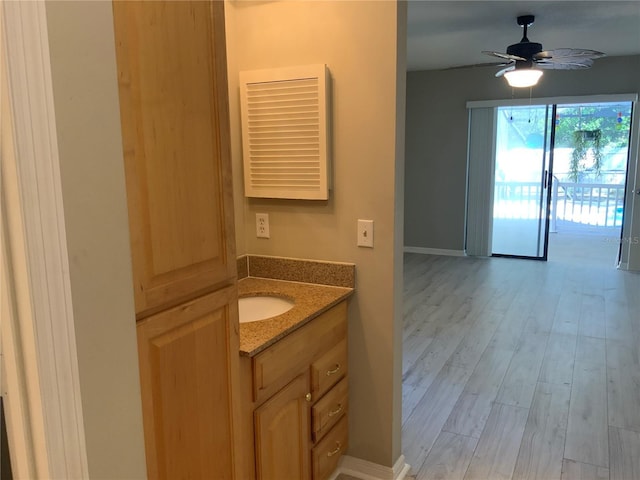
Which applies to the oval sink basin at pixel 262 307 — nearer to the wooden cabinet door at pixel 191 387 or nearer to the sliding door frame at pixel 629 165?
the wooden cabinet door at pixel 191 387

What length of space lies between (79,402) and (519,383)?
3.03m

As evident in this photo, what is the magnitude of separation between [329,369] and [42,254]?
1513mm

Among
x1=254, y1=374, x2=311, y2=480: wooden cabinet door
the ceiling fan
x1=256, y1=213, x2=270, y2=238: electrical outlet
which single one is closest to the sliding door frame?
the ceiling fan

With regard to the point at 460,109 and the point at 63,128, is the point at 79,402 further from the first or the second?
the point at 460,109

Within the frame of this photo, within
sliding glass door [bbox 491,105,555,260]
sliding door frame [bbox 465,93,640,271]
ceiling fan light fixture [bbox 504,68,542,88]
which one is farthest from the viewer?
sliding glass door [bbox 491,105,555,260]

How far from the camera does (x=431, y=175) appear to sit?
7.18 meters

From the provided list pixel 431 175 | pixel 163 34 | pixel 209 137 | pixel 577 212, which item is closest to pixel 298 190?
pixel 209 137

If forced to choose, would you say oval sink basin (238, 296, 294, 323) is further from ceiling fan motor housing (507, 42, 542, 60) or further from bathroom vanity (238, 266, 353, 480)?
ceiling fan motor housing (507, 42, 542, 60)

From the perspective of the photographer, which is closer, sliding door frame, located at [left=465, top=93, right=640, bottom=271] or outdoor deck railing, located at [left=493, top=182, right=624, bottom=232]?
sliding door frame, located at [left=465, top=93, right=640, bottom=271]

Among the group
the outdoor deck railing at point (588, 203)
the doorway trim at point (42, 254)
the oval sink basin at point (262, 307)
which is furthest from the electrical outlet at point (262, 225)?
the outdoor deck railing at point (588, 203)

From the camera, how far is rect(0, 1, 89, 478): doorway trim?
2.23 ft

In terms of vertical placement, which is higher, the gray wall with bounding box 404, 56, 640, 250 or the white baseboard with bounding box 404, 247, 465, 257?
the gray wall with bounding box 404, 56, 640, 250

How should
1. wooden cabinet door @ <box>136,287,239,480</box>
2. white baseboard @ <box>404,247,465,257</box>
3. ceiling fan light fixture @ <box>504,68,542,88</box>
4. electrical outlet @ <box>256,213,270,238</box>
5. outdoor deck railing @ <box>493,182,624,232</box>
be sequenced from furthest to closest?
outdoor deck railing @ <box>493,182,624,232</box> < white baseboard @ <box>404,247,465,257</box> < ceiling fan light fixture @ <box>504,68,542,88</box> < electrical outlet @ <box>256,213,270,238</box> < wooden cabinet door @ <box>136,287,239,480</box>

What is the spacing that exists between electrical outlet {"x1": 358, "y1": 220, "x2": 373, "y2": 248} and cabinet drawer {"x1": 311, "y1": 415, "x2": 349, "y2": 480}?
2.56 ft
